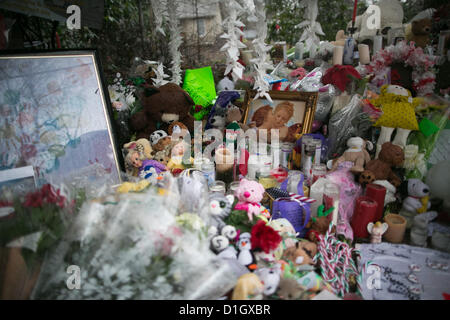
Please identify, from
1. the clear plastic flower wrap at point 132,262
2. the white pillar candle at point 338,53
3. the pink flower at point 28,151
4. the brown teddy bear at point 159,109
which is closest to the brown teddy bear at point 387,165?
the clear plastic flower wrap at point 132,262

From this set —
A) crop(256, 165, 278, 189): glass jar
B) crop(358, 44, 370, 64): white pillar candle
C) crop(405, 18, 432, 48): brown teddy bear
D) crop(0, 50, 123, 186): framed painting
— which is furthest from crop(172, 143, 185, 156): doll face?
crop(405, 18, 432, 48): brown teddy bear

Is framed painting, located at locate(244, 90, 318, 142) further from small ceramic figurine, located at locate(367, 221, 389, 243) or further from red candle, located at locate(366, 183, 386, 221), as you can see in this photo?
small ceramic figurine, located at locate(367, 221, 389, 243)

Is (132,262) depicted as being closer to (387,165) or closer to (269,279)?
(269,279)

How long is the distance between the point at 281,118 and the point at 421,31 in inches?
78.1

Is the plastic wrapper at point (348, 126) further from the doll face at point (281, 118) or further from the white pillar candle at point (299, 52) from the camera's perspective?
the white pillar candle at point (299, 52)

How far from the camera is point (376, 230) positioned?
5.10ft

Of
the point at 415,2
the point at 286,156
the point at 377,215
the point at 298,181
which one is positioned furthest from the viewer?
the point at 415,2

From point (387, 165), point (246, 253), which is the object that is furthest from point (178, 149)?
point (387, 165)

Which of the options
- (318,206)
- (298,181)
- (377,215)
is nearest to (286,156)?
(298,181)

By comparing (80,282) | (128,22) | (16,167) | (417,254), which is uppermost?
(128,22)

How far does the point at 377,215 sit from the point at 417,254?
0.26 metres

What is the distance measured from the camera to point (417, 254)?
4.93 ft

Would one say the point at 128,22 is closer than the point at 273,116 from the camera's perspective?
No
